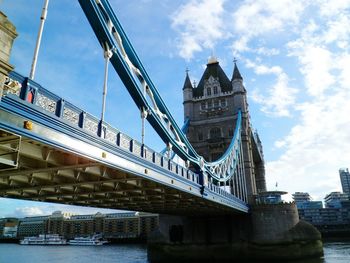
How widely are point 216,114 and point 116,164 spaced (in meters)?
35.7

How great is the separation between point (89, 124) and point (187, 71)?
4251cm

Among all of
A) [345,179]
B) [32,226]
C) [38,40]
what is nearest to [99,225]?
[32,226]

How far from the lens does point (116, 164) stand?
34.3ft

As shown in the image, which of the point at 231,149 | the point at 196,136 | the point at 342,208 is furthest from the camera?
the point at 342,208

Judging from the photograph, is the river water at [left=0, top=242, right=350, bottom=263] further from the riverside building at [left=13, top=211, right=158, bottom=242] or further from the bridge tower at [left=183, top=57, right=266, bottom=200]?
the riverside building at [left=13, top=211, right=158, bottom=242]

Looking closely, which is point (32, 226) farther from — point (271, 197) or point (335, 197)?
point (335, 197)

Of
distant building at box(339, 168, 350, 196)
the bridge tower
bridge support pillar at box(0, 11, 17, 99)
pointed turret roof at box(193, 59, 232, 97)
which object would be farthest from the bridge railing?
distant building at box(339, 168, 350, 196)

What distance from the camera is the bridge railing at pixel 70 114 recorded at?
654 centimetres

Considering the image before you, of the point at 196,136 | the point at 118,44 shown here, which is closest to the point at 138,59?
the point at 118,44

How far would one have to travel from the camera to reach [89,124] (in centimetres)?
907

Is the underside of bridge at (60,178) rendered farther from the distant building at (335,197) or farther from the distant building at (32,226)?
the distant building at (32,226)

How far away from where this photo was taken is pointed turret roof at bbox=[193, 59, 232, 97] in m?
47.6

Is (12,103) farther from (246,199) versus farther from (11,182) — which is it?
(246,199)

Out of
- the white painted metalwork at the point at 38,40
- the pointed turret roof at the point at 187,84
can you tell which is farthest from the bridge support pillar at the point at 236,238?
the white painted metalwork at the point at 38,40
